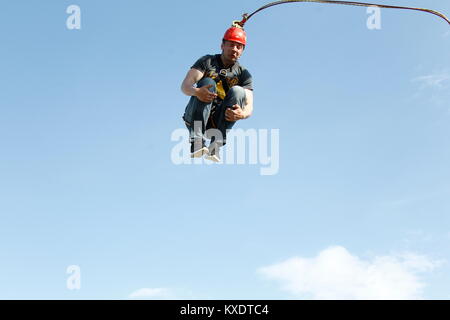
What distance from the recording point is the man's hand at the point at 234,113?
34.1 ft

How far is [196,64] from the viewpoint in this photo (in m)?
10.5

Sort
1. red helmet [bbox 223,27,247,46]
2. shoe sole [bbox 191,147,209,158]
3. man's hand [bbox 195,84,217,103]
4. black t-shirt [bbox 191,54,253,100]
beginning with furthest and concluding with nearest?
shoe sole [bbox 191,147,209,158] < black t-shirt [bbox 191,54,253,100] < red helmet [bbox 223,27,247,46] < man's hand [bbox 195,84,217,103]

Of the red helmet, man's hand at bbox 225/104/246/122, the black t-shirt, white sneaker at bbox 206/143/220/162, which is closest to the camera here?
the red helmet

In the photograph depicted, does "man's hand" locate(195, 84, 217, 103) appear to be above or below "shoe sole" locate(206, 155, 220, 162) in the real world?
above

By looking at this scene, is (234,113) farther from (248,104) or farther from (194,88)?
(194,88)

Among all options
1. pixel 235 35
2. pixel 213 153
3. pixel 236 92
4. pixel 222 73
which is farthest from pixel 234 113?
pixel 235 35

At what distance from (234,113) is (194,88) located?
85 centimetres

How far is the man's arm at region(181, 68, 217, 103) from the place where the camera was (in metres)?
10.1

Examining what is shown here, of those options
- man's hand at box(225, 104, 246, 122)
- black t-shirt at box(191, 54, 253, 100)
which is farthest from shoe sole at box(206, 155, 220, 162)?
black t-shirt at box(191, 54, 253, 100)

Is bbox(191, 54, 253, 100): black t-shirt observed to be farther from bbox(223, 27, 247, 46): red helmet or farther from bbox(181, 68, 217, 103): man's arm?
bbox(223, 27, 247, 46): red helmet

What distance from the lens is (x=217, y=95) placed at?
421 inches

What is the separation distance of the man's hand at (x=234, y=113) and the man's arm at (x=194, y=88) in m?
0.42
